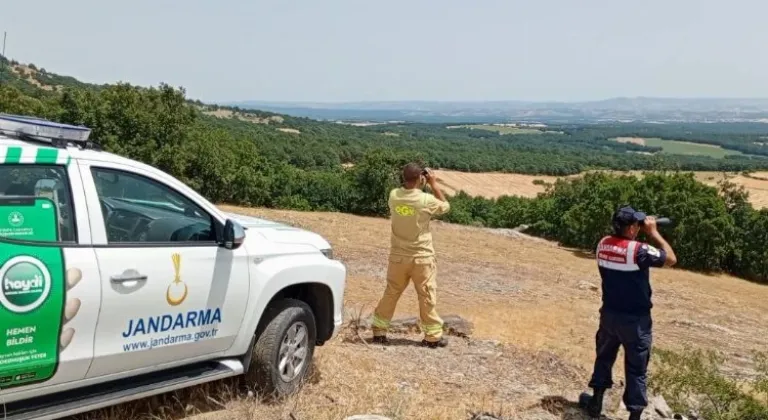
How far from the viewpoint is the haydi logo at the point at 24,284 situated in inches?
133

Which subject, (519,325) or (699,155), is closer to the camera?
(519,325)

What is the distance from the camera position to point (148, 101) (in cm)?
3294

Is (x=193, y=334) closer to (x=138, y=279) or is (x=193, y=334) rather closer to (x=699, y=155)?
(x=138, y=279)

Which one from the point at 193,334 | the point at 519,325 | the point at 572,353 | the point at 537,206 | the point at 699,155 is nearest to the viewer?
the point at 193,334

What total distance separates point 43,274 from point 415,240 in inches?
176

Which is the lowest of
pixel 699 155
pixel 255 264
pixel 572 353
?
pixel 699 155

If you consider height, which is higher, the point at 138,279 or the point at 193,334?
the point at 138,279

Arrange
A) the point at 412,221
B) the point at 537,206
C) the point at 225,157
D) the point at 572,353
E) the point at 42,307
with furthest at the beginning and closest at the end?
the point at 537,206, the point at 225,157, the point at 572,353, the point at 412,221, the point at 42,307

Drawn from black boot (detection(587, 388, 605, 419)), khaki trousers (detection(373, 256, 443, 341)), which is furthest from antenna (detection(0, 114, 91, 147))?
black boot (detection(587, 388, 605, 419))

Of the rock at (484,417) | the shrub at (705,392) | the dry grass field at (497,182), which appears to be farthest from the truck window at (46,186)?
the dry grass field at (497,182)

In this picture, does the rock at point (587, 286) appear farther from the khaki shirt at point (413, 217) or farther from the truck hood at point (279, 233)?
the truck hood at point (279, 233)

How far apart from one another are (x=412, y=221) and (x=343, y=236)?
14.0 meters

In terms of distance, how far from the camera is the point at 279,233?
5328mm

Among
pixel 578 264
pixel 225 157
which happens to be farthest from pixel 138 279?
pixel 225 157
